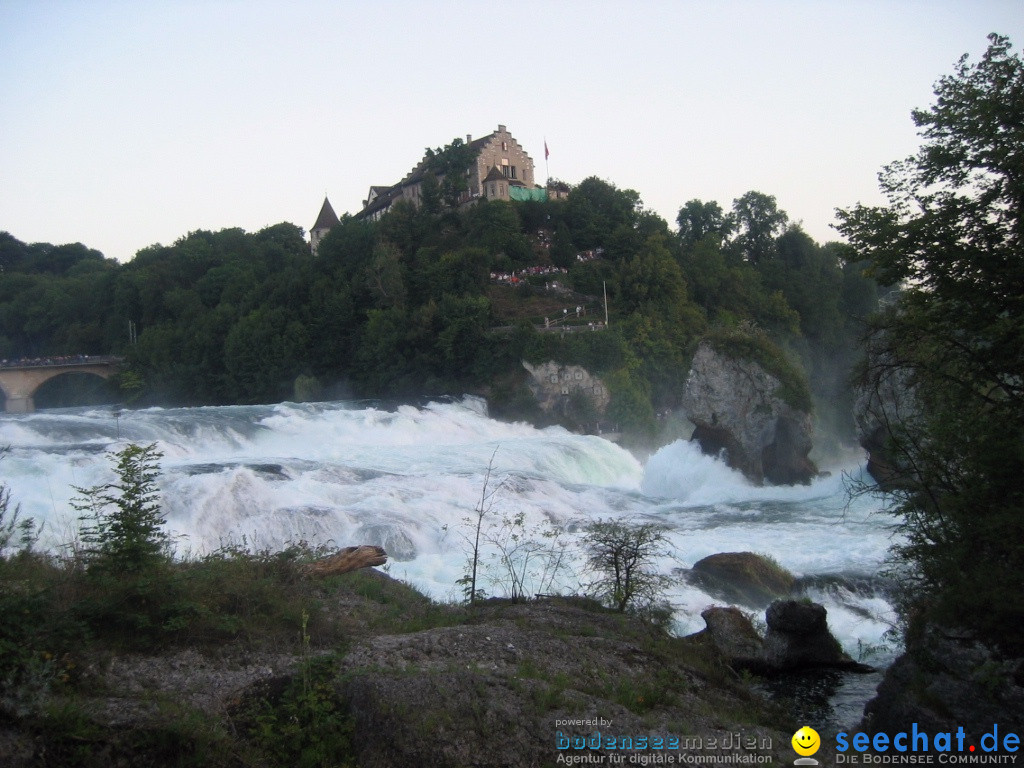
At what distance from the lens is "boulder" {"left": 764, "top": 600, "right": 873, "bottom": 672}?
940 centimetres

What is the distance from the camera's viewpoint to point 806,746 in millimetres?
5895

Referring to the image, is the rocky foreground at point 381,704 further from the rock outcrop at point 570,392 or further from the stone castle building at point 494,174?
the stone castle building at point 494,174

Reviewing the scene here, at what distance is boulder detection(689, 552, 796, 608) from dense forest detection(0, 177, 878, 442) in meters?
22.3

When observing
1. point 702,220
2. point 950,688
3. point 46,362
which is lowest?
point 950,688

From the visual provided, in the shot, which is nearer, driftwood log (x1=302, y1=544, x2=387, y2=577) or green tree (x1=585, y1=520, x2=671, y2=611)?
driftwood log (x1=302, y1=544, x2=387, y2=577)

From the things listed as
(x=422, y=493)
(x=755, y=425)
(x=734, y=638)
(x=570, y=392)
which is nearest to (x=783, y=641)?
(x=734, y=638)

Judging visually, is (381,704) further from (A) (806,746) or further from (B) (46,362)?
(B) (46,362)

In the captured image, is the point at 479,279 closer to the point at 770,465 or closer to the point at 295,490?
the point at 770,465

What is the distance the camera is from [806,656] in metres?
9.52

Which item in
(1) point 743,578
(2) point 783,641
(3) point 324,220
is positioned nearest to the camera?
(2) point 783,641

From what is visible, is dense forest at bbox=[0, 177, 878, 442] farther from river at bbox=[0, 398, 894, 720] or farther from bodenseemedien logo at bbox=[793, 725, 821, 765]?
bodenseemedien logo at bbox=[793, 725, 821, 765]

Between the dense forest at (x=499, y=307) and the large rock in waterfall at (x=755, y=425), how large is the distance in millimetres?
9532

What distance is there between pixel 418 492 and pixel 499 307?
83.0 ft

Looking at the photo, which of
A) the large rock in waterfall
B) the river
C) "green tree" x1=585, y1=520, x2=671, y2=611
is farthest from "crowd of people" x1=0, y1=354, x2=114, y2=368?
"green tree" x1=585, y1=520, x2=671, y2=611
